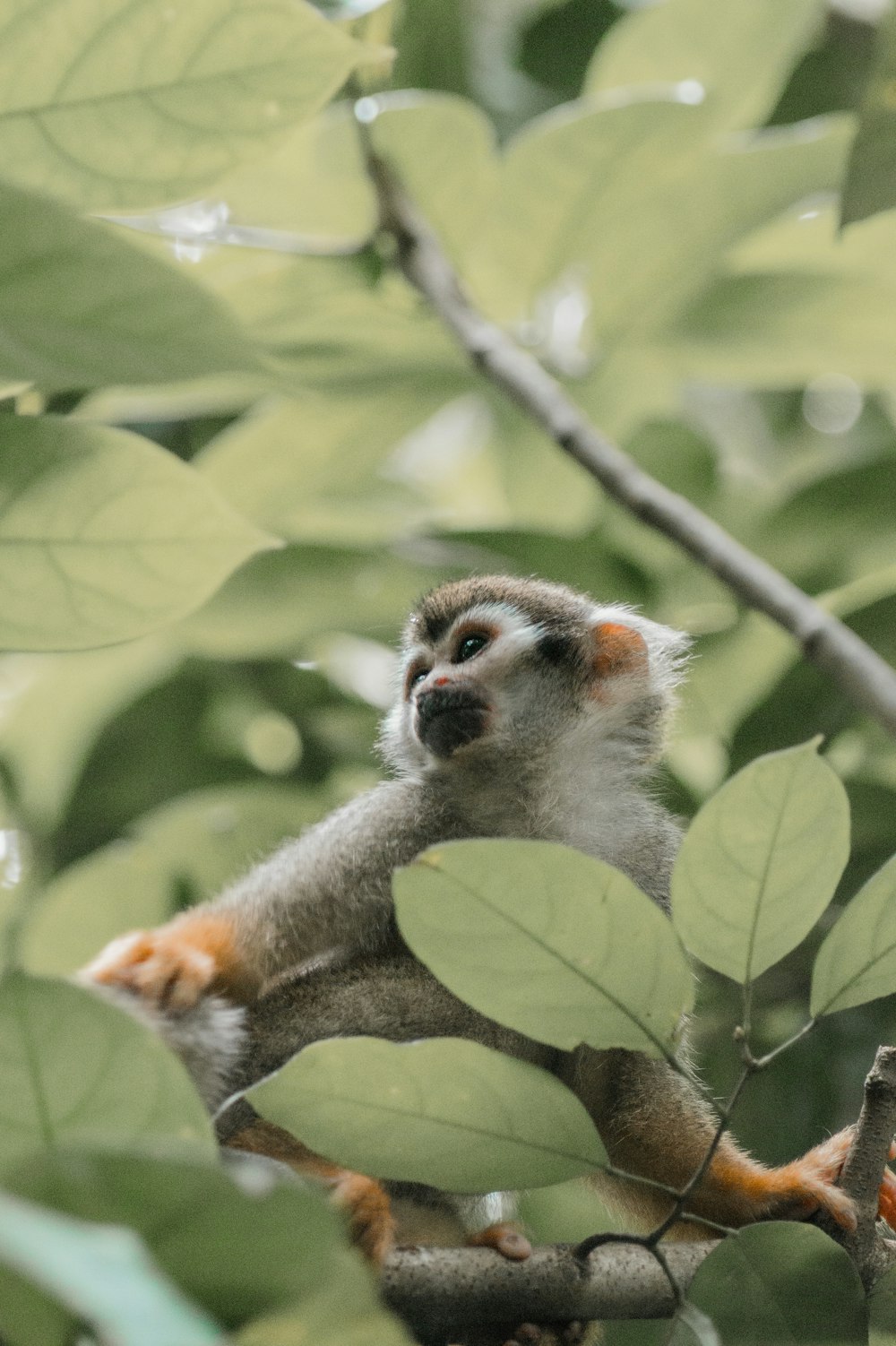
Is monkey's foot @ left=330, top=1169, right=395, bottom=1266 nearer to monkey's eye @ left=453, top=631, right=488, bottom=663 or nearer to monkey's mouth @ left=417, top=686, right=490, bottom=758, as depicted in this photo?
monkey's mouth @ left=417, top=686, right=490, bottom=758

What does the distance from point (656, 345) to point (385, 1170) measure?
218cm

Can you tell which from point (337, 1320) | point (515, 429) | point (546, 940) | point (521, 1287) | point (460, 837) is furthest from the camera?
point (515, 429)

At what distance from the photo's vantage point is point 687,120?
2.78 metres

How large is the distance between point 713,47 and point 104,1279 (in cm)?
286

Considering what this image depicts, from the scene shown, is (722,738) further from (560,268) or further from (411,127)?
(411,127)

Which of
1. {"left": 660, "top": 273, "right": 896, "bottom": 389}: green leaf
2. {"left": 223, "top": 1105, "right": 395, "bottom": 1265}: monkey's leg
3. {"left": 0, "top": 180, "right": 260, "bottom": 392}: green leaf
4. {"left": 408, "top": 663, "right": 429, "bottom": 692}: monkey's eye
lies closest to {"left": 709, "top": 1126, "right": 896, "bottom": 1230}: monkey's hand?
{"left": 223, "top": 1105, "right": 395, "bottom": 1265}: monkey's leg

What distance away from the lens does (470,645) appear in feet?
9.84

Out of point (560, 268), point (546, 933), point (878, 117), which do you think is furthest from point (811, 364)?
point (546, 933)

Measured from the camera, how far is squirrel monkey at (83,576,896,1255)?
2.19 m

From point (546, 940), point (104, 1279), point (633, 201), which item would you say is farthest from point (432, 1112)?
point (633, 201)

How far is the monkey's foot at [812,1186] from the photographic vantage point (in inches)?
82.8

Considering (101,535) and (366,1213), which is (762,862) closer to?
(366,1213)

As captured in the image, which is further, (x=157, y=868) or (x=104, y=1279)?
(x=157, y=868)

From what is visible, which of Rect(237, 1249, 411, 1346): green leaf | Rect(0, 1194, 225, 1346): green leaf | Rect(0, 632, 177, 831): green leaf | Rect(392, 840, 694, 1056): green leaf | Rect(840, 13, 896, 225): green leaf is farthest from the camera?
Rect(0, 632, 177, 831): green leaf
